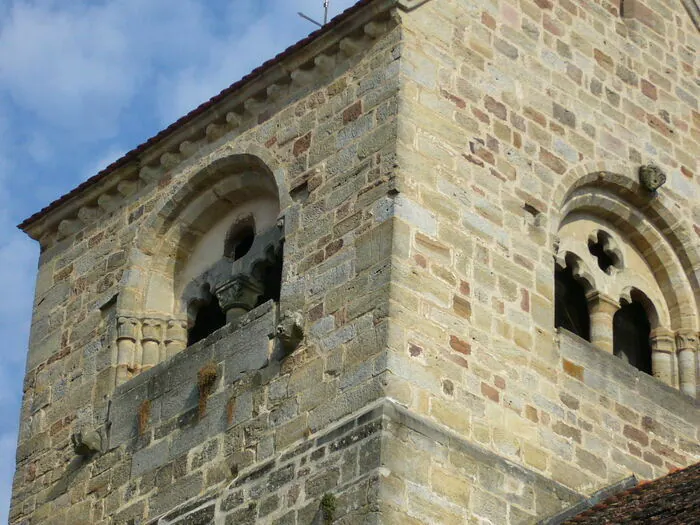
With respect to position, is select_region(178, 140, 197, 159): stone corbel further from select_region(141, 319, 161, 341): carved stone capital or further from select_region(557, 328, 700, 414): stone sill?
select_region(557, 328, 700, 414): stone sill

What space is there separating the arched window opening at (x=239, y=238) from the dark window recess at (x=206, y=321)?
Result: 1.36ft

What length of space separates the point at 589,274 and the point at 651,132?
161cm

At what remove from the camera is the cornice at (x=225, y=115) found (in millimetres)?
18328

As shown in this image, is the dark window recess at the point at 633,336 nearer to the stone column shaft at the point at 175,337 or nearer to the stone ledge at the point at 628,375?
the stone ledge at the point at 628,375

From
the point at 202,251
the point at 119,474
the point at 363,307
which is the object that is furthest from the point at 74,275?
the point at 363,307

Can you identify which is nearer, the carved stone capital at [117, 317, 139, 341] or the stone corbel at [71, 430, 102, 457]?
the stone corbel at [71, 430, 102, 457]

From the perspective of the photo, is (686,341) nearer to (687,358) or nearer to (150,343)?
(687,358)

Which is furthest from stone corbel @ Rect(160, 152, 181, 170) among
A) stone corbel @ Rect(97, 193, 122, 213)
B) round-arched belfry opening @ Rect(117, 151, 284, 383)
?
stone corbel @ Rect(97, 193, 122, 213)

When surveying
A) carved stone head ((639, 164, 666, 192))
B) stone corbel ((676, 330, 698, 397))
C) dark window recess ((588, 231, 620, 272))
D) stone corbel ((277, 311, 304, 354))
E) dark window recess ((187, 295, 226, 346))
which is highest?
carved stone head ((639, 164, 666, 192))

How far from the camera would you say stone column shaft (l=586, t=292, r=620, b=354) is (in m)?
18.5

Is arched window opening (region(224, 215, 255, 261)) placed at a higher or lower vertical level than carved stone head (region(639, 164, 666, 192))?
lower

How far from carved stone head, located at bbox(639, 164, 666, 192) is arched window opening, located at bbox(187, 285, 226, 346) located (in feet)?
12.2

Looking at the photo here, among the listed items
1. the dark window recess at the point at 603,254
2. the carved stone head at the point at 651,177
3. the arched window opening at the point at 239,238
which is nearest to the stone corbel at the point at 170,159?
the arched window opening at the point at 239,238

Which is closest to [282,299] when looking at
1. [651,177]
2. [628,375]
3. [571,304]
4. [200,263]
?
[200,263]
